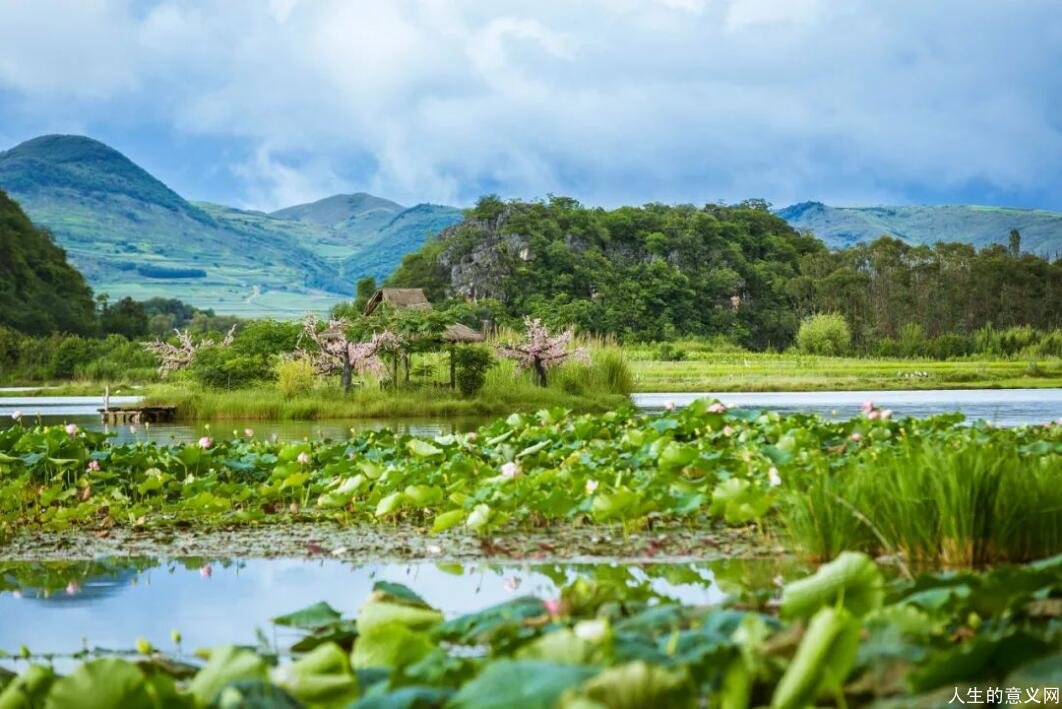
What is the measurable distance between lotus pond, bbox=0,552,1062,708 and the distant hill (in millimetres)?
94017

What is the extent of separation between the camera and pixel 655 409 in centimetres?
1603

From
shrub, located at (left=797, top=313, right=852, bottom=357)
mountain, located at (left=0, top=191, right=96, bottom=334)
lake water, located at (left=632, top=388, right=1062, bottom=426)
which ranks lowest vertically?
lake water, located at (left=632, top=388, right=1062, bottom=426)

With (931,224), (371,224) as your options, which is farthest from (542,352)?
(371,224)

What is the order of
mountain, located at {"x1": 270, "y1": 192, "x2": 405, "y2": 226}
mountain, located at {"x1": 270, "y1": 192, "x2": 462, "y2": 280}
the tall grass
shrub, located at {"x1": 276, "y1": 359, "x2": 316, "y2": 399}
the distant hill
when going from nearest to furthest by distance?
the tall grass
shrub, located at {"x1": 276, "y1": 359, "x2": 316, "y2": 399}
the distant hill
mountain, located at {"x1": 270, "y1": 192, "x2": 462, "y2": 280}
mountain, located at {"x1": 270, "y1": 192, "x2": 405, "y2": 226}

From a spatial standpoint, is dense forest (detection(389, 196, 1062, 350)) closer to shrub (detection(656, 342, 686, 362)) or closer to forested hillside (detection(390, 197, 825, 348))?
forested hillside (detection(390, 197, 825, 348))

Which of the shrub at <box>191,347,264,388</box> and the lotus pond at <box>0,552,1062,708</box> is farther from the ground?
the shrub at <box>191,347,264,388</box>

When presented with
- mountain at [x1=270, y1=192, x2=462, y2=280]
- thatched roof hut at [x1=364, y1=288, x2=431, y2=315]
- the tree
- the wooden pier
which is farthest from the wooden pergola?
mountain at [x1=270, y1=192, x2=462, y2=280]

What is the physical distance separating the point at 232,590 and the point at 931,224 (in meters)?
136

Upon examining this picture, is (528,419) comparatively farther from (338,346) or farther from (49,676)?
(338,346)

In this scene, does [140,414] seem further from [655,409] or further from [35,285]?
[35,285]

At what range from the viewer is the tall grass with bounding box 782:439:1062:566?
329 cm

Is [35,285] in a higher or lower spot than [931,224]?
lower

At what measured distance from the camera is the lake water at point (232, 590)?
10.1 ft

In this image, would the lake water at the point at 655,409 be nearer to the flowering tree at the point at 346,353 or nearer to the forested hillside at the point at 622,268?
the flowering tree at the point at 346,353
